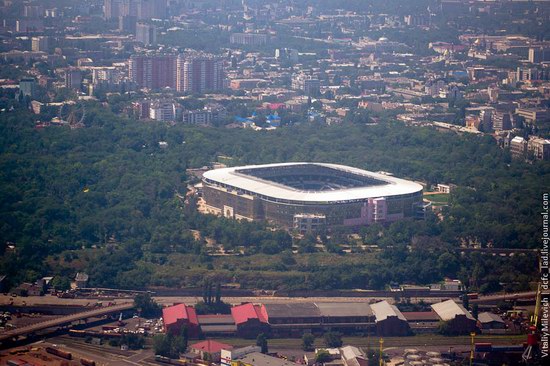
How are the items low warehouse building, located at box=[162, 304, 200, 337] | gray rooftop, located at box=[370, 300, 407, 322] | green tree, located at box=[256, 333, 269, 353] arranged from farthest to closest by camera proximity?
gray rooftop, located at box=[370, 300, 407, 322] < low warehouse building, located at box=[162, 304, 200, 337] < green tree, located at box=[256, 333, 269, 353]

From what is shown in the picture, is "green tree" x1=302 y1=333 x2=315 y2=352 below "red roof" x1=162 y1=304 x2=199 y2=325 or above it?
below

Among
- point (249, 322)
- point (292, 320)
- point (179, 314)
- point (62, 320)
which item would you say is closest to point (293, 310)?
point (292, 320)

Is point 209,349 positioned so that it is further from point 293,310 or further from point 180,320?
point 293,310

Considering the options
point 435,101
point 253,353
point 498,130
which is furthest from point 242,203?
point 435,101

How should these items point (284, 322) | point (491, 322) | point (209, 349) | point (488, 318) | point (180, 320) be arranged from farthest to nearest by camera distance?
point (488, 318)
point (491, 322)
point (284, 322)
point (180, 320)
point (209, 349)

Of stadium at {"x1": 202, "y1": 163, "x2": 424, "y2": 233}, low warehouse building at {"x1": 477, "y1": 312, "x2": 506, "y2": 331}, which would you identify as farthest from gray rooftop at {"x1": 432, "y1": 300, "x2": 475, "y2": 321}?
stadium at {"x1": 202, "y1": 163, "x2": 424, "y2": 233}

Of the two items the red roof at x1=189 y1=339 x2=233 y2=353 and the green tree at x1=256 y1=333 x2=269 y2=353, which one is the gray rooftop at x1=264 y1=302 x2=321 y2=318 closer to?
the green tree at x1=256 y1=333 x2=269 y2=353
